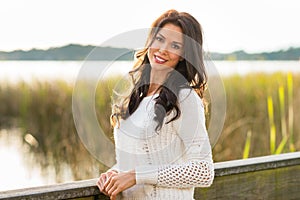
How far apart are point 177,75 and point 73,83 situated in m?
5.12

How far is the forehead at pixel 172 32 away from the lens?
81.7 inches

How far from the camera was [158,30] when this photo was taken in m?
2.12

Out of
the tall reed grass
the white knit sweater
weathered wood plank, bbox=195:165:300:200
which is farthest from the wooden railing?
the tall reed grass

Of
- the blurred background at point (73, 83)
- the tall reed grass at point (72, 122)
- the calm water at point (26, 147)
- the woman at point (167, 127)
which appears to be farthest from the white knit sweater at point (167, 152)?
the tall reed grass at point (72, 122)

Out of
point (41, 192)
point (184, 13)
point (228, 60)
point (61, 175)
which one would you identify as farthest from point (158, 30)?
point (228, 60)

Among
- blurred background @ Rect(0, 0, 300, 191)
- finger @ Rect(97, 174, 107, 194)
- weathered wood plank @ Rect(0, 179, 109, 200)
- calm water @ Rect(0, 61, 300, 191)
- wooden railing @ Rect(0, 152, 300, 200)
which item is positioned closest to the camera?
weathered wood plank @ Rect(0, 179, 109, 200)

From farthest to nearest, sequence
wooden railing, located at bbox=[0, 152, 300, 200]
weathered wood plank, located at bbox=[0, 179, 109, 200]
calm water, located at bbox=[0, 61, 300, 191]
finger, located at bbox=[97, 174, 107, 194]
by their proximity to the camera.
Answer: calm water, located at bbox=[0, 61, 300, 191] < wooden railing, located at bbox=[0, 152, 300, 200] < finger, located at bbox=[97, 174, 107, 194] < weathered wood plank, located at bbox=[0, 179, 109, 200]

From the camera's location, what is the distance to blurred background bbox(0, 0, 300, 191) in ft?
18.1

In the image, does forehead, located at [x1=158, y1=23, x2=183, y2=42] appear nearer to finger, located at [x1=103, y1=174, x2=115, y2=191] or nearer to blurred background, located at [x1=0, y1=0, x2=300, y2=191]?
finger, located at [x1=103, y1=174, x2=115, y2=191]

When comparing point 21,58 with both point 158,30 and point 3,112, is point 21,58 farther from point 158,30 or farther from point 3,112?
point 158,30

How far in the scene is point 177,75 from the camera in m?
2.10

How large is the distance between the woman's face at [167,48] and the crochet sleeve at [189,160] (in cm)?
14

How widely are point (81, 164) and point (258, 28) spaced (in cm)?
599

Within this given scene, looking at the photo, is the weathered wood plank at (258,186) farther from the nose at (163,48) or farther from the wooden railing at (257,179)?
the nose at (163,48)
